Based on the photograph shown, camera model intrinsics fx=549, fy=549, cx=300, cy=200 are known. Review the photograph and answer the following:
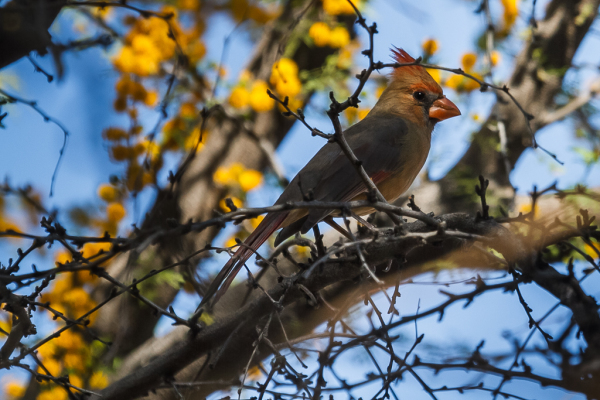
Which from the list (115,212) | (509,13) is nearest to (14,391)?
(115,212)

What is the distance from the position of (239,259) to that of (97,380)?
137cm

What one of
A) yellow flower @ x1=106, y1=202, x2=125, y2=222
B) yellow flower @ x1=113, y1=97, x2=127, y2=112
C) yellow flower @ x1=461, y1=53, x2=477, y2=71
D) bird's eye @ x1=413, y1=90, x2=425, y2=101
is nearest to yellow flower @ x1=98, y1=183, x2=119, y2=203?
yellow flower @ x1=106, y1=202, x2=125, y2=222

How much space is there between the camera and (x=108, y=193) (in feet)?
11.3

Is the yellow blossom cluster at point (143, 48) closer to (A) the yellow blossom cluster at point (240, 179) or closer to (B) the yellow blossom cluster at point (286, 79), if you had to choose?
(B) the yellow blossom cluster at point (286, 79)

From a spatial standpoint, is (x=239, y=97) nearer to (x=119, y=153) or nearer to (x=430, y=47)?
(x=119, y=153)

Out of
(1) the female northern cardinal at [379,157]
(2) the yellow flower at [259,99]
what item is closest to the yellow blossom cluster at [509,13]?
(1) the female northern cardinal at [379,157]

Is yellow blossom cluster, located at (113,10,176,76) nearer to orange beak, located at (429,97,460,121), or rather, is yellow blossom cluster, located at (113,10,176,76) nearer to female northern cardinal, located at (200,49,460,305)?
female northern cardinal, located at (200,49,460,305)

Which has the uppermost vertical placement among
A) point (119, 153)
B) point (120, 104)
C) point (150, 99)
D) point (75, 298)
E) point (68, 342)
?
point (150, 99)

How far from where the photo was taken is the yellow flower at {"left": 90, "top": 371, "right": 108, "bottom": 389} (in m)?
3.02

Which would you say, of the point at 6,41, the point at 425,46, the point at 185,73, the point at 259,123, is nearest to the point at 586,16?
the point at 425,46

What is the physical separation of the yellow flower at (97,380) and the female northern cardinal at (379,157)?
1224 mm

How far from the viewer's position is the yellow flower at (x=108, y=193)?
3449 millimetres

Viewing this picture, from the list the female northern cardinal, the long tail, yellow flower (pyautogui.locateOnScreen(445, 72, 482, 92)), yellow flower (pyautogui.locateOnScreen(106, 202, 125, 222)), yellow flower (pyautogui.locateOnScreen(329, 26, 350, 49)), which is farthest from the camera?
yellow flower (pyautogui.locateOnScreen(329, 26, 350, 49))

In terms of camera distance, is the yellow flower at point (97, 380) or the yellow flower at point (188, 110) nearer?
the yellow flower at point (97, 380)
